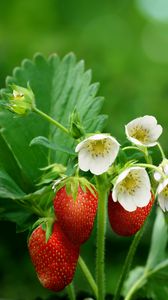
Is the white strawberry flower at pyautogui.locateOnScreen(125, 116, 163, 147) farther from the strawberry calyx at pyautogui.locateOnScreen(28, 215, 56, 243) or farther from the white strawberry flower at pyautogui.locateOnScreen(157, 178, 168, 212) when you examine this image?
the strawberry calyx at pyautogui.locateOnScreen(28, 215, 56, 243)

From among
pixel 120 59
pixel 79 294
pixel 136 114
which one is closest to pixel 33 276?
pixel 136 114

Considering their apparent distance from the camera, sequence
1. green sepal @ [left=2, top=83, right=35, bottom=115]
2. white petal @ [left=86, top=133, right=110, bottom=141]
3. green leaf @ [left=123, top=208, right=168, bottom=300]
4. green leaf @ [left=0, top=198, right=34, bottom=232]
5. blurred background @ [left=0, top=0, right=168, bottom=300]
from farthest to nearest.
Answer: blurred background @ [left=0, top=0, right=168, bottom=300] → green leaf @ [left=123, top=208, right=168, bottom=300] → green leaf @ [left=0, top=198, right=34, bottom=232] → green sepal @ [left=2, top=83, right=35, bottom=115] → white petal @ [left=86, top=133, right=110, bottom=141]

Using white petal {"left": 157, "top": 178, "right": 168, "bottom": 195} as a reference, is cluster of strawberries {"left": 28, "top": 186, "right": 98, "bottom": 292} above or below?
below

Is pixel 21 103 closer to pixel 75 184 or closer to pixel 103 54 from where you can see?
pixel 75 184

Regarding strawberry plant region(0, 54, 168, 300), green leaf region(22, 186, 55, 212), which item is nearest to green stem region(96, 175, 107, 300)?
strawberry plant region(0, 54, 168, 300)

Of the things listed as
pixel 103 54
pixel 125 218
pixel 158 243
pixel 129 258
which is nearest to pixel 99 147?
pixel 125 218

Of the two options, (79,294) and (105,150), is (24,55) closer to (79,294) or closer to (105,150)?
(79,294)
